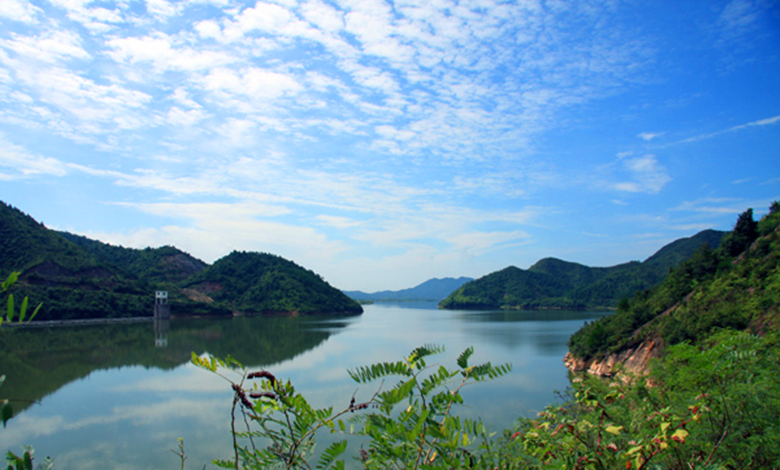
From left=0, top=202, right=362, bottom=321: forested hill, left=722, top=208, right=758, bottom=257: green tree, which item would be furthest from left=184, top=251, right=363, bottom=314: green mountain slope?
left=722, top=208, right=758, bottom=257: green tree

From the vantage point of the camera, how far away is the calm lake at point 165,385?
38.9ft

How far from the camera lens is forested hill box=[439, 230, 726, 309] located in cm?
8288

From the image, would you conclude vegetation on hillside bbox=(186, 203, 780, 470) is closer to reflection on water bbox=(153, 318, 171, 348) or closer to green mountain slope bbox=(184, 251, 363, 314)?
reflection on water bbox=(153, 318, 171, 348)

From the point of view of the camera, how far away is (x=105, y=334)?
34.5 m

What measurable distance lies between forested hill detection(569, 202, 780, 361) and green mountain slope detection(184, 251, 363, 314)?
2128 inches

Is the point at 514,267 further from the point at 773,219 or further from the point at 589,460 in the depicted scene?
the point at 589,460

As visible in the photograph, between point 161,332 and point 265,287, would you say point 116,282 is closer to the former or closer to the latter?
point 161,332

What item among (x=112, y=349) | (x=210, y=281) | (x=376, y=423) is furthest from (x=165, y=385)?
(x=210, y=281)

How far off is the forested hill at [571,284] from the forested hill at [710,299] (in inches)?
2455

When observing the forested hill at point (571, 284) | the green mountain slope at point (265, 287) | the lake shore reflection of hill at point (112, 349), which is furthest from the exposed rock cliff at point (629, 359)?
the forested hill at point (571, 284)

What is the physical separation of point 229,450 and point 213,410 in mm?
4231

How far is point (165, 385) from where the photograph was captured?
19.0 metres

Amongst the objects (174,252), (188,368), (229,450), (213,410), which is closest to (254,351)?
(188,368)

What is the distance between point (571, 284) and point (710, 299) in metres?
104
